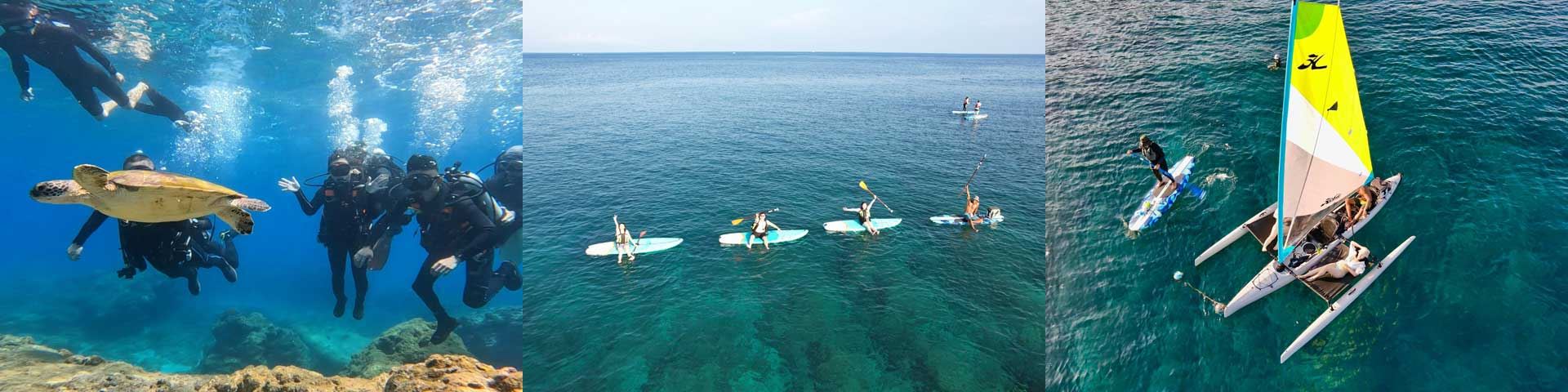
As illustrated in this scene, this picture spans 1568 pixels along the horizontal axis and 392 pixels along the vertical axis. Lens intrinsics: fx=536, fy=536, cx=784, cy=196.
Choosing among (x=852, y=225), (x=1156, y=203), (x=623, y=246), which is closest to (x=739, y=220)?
(x=852, y=225)

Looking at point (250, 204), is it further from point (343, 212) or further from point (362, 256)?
point (362, 256)

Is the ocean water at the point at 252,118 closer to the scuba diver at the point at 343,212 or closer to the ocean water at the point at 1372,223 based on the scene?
the scuba diver at the point at 343,212

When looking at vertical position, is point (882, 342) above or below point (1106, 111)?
below

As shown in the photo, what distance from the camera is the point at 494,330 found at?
14836 mm

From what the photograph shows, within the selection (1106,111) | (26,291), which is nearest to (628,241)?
(26,291)

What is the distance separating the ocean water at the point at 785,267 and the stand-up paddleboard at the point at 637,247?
332mm

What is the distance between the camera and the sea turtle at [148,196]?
6113mm

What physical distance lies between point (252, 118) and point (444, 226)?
7142mm

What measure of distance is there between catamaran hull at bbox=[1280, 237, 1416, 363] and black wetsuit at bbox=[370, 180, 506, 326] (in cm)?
1840

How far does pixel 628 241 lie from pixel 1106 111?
21360 mm

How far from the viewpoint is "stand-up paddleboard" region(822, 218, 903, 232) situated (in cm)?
2177

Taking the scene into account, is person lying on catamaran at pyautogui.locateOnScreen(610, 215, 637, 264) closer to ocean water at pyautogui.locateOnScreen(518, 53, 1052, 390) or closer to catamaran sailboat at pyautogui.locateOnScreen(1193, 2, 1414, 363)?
ocean water at pyautogui.locateOnScreen(518, 53, 1052, 390)

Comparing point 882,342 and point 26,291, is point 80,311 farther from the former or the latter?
point 882,342

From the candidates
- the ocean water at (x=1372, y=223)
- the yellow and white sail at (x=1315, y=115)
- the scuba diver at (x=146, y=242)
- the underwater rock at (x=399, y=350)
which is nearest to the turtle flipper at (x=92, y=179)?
the scuba diver at (x=146, y=242)
